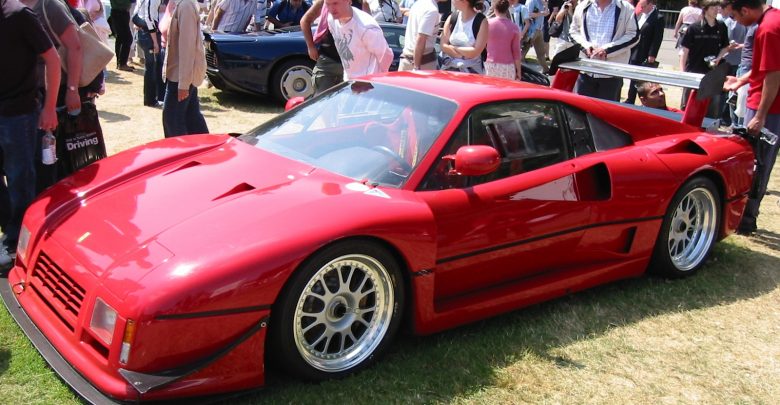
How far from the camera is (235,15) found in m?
9.66

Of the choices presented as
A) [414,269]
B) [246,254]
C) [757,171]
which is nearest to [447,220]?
[414,269]

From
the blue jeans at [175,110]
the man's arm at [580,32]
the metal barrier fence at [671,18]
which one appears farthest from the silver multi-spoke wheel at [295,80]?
the metal barrier fence at [671,18]

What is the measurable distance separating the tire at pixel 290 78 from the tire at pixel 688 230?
5.49 metres

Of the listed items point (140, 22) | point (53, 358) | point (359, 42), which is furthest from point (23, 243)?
point (140, 22)

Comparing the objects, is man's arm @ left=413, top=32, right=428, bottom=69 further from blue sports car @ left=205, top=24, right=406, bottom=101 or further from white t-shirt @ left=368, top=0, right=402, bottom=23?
white t-shirt @ left=368, top=0, right=402, bottom=23

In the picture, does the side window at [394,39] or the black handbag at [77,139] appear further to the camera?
the side window at [394,39]

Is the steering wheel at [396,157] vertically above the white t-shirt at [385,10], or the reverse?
the white t-shirt at [385,10]

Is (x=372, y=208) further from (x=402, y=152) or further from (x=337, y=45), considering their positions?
(x=337, y=45)

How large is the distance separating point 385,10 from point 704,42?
5456 millimetres

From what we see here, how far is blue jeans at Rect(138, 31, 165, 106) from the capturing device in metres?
8.72

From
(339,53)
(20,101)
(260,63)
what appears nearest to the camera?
(20,101)

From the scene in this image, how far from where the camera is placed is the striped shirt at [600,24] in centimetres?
699

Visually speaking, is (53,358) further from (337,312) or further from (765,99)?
(765,99)

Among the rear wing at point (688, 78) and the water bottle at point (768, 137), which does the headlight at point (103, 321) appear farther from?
the water bottle at point (768, 137)
